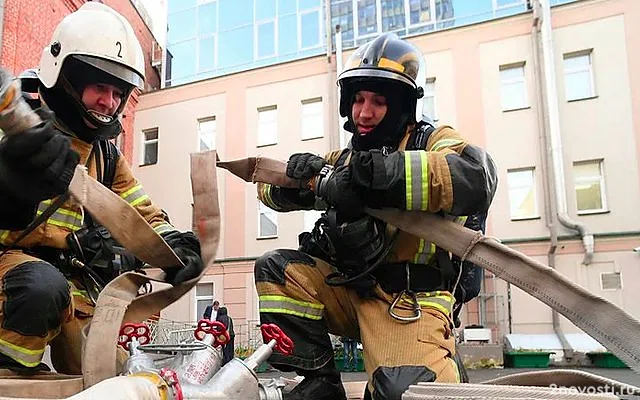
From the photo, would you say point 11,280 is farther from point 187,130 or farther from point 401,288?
point 187,130

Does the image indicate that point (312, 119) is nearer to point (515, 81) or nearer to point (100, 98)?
point (515, 81)

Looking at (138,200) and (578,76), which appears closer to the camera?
(138,200)

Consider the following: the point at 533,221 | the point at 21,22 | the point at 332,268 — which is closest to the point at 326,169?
the point at 332,268

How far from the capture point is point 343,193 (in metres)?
2.24

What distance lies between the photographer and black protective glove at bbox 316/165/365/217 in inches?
87.7

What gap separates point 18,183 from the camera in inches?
63.5

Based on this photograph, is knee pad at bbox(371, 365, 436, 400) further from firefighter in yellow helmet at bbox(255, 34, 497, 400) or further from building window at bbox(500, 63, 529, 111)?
building window at bbox(500, 63, 529, 111)

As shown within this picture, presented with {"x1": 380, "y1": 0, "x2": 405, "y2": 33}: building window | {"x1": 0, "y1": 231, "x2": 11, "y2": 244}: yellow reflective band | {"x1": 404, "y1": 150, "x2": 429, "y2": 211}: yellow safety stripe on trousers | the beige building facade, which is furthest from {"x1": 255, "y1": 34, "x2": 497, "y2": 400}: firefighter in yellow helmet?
{"x1": 380, "y1": 0, "x2": 405, "y2": 33}: building window

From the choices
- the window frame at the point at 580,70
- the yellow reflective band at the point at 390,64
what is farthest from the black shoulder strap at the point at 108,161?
the window frame at the point at 580,70

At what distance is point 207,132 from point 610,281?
11153 mm

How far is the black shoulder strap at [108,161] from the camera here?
2.63 metres

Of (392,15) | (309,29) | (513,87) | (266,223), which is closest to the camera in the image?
(513,87)

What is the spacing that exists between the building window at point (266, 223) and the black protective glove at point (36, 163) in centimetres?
1446

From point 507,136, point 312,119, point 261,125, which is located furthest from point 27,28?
point 507,136
